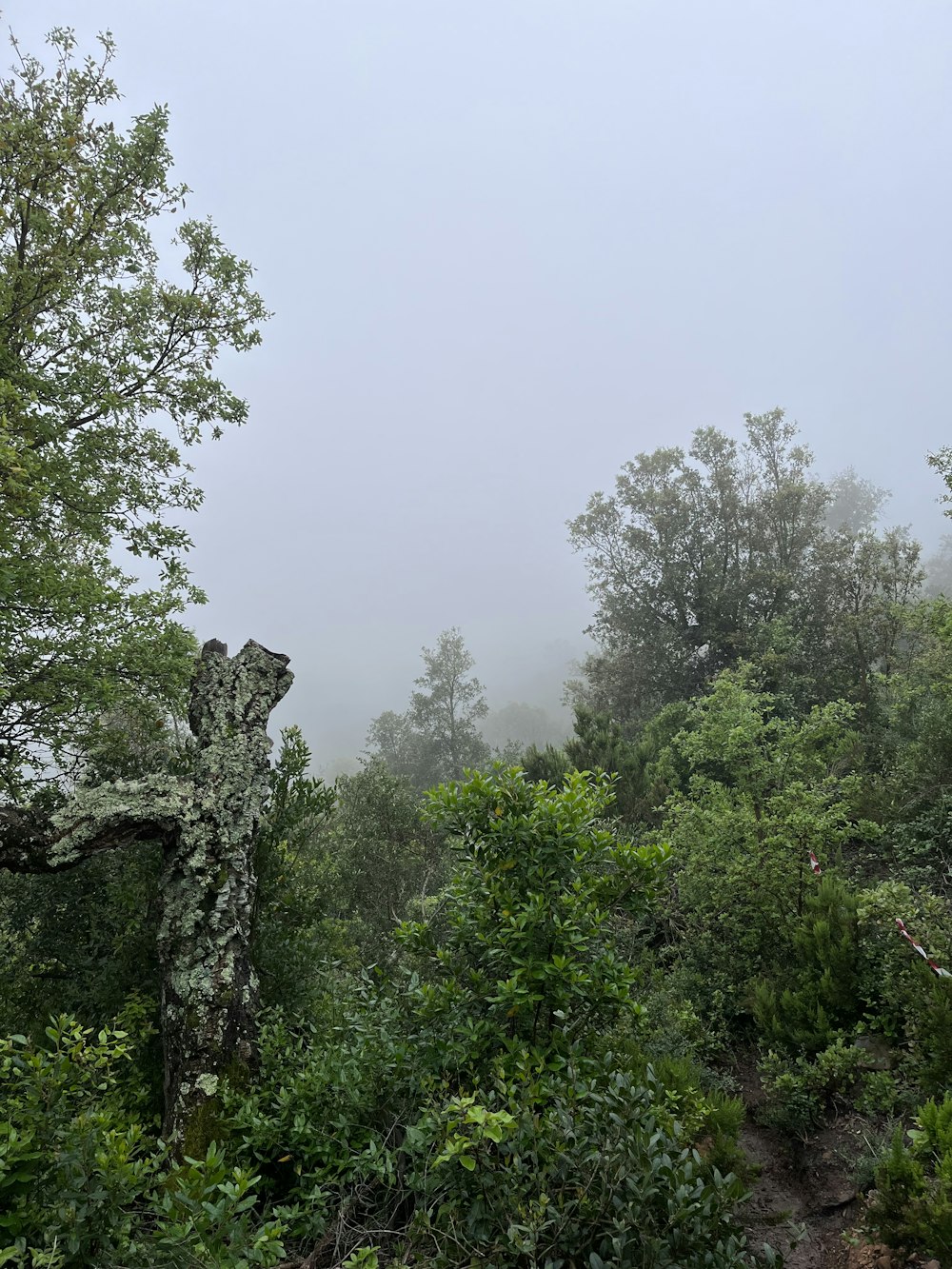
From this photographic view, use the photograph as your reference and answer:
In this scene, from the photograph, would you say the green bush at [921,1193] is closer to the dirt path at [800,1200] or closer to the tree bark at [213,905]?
the dirt path at [800,1200]

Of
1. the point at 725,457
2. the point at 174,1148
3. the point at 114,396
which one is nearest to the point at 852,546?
the point at 725,457

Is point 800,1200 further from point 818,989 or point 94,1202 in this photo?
point 94,1202

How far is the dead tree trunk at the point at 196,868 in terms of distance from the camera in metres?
3.67

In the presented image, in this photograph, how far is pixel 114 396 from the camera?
655 cm

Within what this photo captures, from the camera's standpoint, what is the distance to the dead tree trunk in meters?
3.67

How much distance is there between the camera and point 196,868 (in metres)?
4.23

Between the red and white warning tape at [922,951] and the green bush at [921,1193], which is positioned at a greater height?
the red and white warning tape at [922,951]

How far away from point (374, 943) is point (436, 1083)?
9.05 metres

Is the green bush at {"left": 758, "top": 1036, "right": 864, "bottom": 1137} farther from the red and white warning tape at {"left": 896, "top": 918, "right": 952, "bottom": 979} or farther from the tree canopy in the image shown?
the tree canopy

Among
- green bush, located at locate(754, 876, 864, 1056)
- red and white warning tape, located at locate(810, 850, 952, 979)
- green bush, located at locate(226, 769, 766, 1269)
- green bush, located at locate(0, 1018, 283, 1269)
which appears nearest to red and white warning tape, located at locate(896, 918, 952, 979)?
red and white warning tape, located at locate(810, 850, 952, 979)

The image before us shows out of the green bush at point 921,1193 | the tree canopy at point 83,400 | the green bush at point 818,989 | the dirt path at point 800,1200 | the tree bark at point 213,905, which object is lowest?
the dirt path at point 800,1200

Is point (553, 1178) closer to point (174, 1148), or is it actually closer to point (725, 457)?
point (174, 1148)

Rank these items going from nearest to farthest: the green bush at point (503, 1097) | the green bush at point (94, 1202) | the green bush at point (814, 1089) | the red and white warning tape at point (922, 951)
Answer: the green bush at point (94, 1202), the green bush at point (503, 1097), the red and white warning tape at point (922, 951), the green bush at point (814, 1089)

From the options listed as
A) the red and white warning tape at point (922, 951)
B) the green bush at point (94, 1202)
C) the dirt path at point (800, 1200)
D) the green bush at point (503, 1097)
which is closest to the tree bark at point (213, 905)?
the green bush at point (503, 1097)
